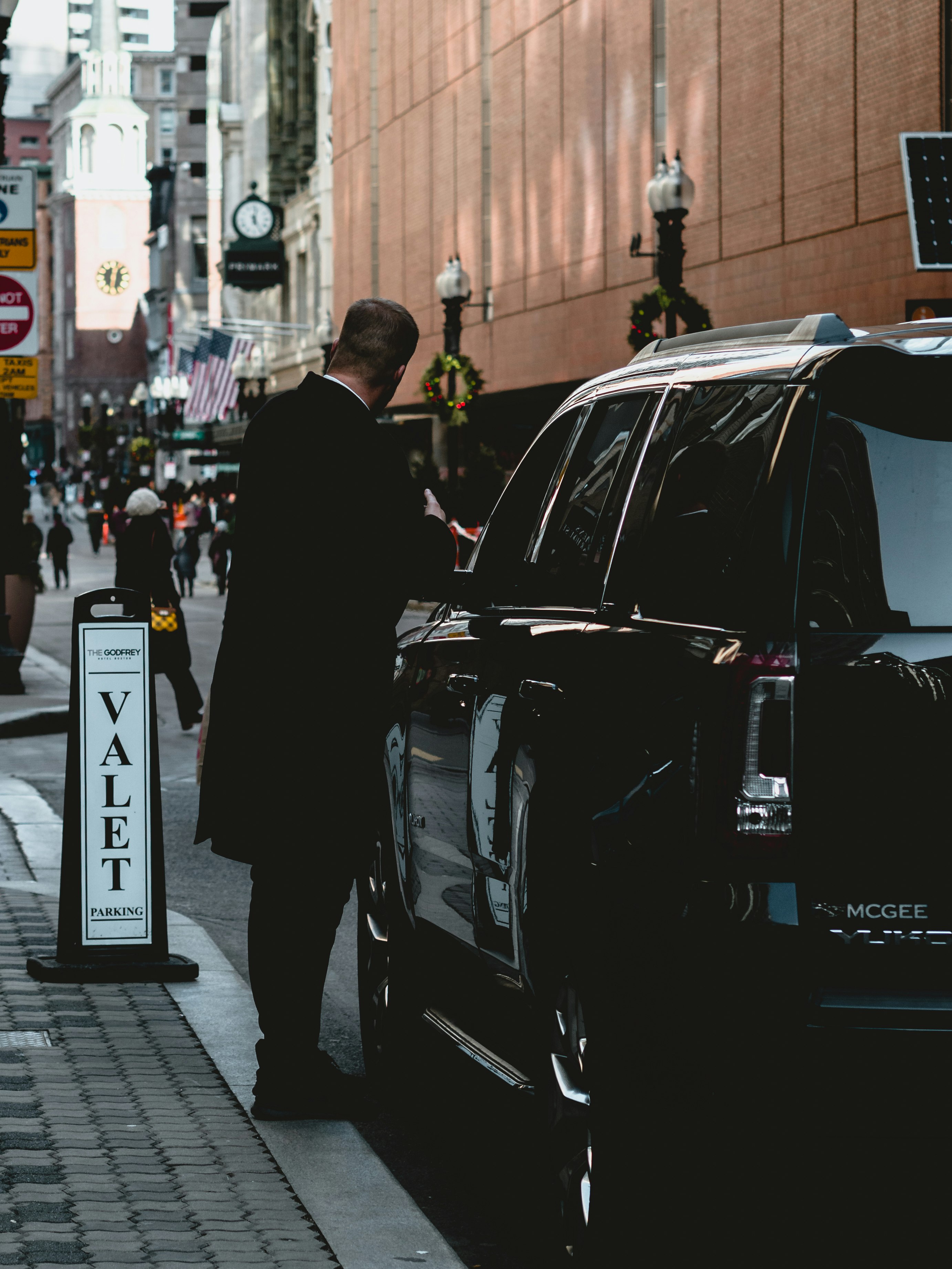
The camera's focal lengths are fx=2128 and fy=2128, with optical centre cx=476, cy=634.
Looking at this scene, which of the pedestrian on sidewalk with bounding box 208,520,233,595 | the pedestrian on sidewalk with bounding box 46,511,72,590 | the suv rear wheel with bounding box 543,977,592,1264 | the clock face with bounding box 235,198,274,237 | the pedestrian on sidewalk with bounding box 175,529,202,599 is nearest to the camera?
the suv rear wheel with bounding box 543,977,592,1264

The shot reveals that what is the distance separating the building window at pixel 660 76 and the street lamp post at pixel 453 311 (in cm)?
400

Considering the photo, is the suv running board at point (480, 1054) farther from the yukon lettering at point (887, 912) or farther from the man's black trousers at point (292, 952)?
the yukon lettering at point (887, 912)

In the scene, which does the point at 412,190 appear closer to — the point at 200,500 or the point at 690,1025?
the point at 200,500

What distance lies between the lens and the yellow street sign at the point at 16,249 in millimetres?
17453

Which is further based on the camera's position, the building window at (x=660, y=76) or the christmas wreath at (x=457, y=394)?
the christmas wreath at (x=457, y=394)

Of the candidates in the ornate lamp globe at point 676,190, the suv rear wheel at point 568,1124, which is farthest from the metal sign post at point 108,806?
the ornate lamp globe at point 676,190

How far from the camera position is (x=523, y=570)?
4.79 metres

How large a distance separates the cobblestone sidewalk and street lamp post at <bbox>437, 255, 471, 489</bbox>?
28645 mm

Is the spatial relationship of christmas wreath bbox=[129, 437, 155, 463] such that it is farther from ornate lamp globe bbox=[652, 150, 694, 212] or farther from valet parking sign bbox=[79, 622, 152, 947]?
valet parking sign bbox=[79, 622, 152, 947]

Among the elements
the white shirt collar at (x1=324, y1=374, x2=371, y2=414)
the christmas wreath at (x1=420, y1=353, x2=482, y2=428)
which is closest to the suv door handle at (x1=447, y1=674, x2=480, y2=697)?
the white shirt collar at (x1=324, y1=374, x2=371, y2=414)

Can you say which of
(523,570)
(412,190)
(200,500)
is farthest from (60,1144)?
(200,500)

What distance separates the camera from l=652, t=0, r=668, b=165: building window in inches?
1417

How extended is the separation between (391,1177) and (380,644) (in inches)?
50.3

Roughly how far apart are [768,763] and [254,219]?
247 feet
